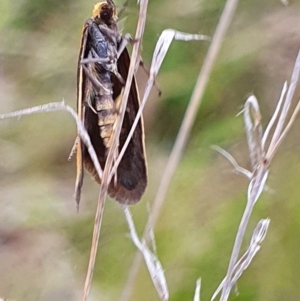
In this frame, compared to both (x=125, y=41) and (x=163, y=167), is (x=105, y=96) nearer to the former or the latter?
(x=125, y=41)

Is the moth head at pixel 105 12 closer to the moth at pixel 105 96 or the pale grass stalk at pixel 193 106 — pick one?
the moth at pixel 105 96

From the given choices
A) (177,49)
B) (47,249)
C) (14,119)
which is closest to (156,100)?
(177,49)

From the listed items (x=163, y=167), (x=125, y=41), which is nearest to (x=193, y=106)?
(x=125, y=41)

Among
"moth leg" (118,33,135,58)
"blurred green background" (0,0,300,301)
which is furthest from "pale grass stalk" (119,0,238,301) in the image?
"moth leg" (118,33,135,58)

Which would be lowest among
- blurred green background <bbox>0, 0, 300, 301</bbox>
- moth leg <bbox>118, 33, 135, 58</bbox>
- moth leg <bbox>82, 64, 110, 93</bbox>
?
blurred green background <bbox>0, 0, 300, 301</bbox>

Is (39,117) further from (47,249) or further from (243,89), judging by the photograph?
(243,89)

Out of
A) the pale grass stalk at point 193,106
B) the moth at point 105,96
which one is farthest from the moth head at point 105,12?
the pale grass stalk at point 193,106

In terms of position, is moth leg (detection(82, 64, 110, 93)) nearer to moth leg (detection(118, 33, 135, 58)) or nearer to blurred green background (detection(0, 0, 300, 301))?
moth leg (detection(118, 33, 135, 58))
